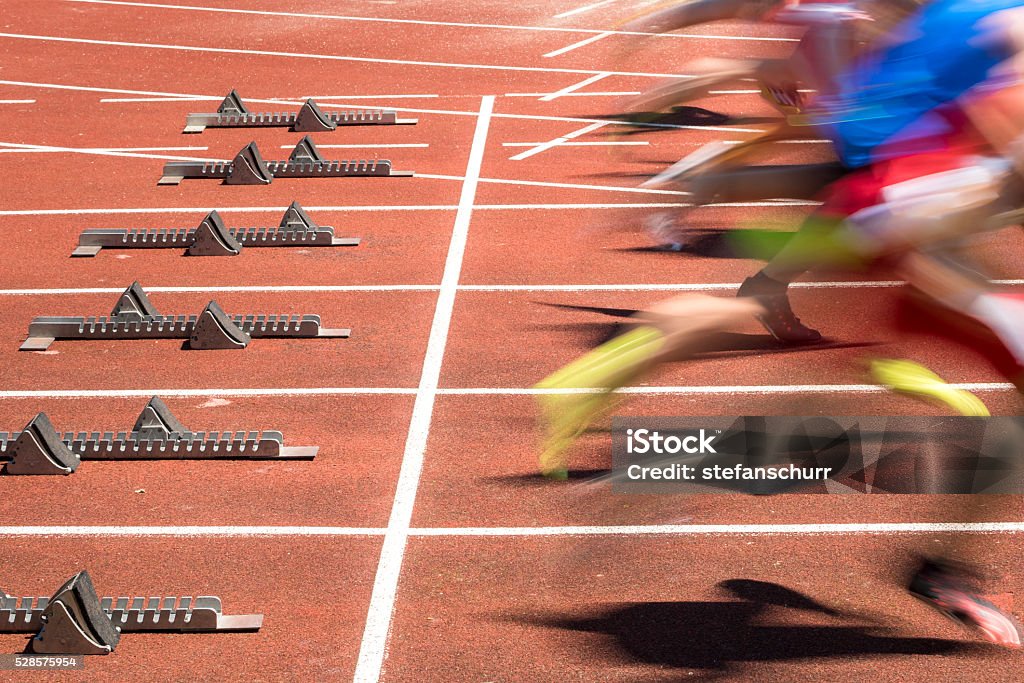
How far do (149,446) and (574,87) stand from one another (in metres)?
Result: 8.81

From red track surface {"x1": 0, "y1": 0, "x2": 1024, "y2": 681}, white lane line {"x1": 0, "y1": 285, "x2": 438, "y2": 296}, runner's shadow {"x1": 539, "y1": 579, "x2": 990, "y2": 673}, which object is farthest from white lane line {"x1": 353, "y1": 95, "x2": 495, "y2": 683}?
runner's shadow {"x1": 539, "y1": 579, "x2": 990, "y2": 673}

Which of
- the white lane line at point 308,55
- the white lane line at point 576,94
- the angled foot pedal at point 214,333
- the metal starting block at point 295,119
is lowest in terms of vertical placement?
the angled foot pedal at point 214,333

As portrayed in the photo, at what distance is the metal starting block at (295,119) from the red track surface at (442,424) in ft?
0.47

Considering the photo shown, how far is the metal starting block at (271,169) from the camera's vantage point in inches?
437

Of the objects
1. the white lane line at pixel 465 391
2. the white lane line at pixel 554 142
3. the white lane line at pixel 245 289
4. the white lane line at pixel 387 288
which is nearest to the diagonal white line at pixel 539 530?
the white lane line at pixel 465 391

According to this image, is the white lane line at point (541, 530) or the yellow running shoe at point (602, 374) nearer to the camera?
the yellow running shoe at point (602, 374)

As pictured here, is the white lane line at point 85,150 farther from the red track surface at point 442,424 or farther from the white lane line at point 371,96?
the white lane line at point 371,96

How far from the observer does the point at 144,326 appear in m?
7.95

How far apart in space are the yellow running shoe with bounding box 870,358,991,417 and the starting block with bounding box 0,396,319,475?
9.34ft

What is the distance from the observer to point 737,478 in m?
6.03

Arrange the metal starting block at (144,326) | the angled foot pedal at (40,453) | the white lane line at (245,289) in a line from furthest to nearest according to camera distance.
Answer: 1. the white lane line at (245,289)
2. the metal starting block at (144,326)
3. the angled foot pedal at (40,453)

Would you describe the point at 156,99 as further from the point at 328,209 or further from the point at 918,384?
the point at 918,384

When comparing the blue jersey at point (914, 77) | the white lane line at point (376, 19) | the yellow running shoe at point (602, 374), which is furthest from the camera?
the white lane line at point (376, 19)

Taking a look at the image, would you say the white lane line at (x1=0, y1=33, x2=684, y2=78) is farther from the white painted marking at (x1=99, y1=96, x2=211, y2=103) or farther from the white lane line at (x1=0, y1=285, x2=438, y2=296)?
the white lane line at (x1=0, y1=285, x2=438, y2=296)
